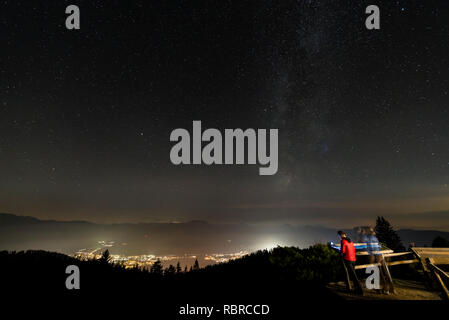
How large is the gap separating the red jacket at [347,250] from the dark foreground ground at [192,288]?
113cm

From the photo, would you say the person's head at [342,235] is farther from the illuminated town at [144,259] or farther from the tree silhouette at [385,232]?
the tree silhouette at [385,232]

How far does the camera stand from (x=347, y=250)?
6.88 metres

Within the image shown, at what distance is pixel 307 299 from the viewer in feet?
20.0

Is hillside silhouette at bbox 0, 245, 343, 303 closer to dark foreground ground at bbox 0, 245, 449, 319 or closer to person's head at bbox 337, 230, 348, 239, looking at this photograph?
dark foreground ground at bbox 0, 245, 449, 319

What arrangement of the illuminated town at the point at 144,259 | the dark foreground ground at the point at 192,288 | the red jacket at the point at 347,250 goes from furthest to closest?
the illuminated town at the point at 144,259 → the red jacket at the point at 347,250 → the dark foreground ground at the point at 192,288

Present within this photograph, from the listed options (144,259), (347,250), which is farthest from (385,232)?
(144,259)

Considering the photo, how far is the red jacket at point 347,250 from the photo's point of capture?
6.83 m

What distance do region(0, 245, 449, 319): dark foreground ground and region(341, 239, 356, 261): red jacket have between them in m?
1.13

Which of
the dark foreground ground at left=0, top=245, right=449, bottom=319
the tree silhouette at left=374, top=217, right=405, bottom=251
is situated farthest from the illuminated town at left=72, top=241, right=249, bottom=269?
the tree silhouette at left=374, top=217, right=405, bottom=251

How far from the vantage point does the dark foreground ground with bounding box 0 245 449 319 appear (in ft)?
18.2

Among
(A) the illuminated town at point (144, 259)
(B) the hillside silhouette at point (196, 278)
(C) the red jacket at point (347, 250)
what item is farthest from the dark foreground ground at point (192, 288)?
→ (A) the illuminated town at point (144, 259)
